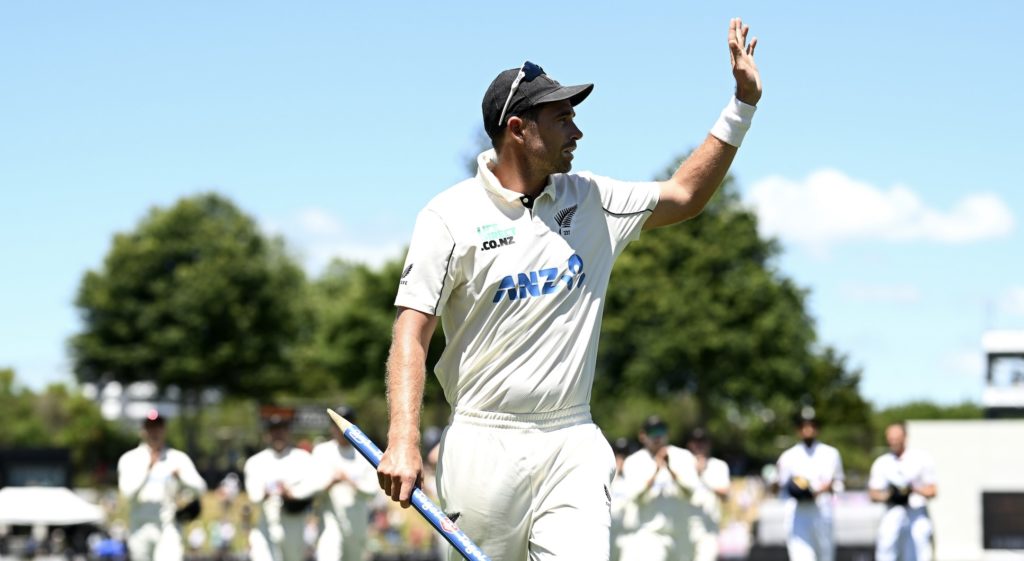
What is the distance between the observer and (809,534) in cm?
1825

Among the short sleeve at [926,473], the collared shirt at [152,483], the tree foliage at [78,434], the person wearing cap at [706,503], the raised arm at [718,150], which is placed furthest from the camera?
the tree foliage at [78,434]

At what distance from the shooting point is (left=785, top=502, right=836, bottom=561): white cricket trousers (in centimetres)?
1827

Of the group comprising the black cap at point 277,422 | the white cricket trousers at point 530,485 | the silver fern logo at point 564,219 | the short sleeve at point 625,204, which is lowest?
the white cricket trousers at point 530,485

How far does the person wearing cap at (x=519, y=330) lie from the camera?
215 inches

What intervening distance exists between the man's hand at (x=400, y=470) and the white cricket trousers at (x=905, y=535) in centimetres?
1435

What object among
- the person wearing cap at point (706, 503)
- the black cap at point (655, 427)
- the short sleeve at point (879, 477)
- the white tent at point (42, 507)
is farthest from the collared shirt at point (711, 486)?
the white tent at point (42, 507)

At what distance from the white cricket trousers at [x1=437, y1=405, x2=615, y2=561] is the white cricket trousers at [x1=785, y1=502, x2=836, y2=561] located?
13242mm

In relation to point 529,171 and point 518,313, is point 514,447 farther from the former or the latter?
point 529,171

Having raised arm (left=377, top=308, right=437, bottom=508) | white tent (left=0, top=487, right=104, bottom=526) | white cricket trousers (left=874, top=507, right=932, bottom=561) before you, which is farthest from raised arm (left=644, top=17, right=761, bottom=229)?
white tent (left=0, top=487, right=104, bottom=526)

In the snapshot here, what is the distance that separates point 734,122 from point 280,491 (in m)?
12.6

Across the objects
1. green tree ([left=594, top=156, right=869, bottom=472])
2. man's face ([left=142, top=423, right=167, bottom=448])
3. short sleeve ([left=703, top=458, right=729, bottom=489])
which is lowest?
Answer: man's face ([left=142, top=423, right=167, bottom=448])

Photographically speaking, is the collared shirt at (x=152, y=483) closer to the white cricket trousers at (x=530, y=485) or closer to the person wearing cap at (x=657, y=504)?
the person wearing cap at (x=657, y=504)

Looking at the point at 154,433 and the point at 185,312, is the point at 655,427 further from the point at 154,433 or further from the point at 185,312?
the point at 185,312

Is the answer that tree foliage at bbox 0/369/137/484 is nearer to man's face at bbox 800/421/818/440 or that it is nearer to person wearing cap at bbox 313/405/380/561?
person wearing cap at bbox 313/405/380/561
